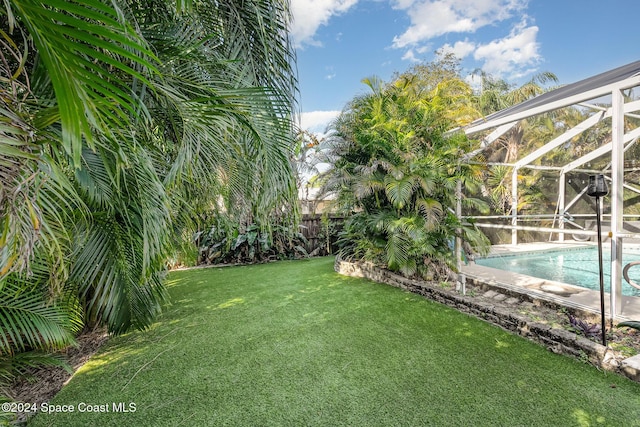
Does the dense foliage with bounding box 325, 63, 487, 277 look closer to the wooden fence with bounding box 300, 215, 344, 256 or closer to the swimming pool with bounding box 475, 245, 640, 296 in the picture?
the swimming pool with bounding box 475, 245, 640, 296

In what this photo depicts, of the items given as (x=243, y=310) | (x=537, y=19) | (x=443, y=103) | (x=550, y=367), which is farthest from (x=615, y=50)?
(x=243, y=310)

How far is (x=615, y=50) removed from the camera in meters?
9.10

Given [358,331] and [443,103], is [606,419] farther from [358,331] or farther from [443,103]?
[443,103]

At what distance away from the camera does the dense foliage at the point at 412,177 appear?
175 inches

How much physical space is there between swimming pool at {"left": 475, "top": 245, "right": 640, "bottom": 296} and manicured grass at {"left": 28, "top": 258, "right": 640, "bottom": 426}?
2866 millimetres

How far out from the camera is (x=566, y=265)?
6305 mm

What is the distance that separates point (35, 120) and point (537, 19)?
40.4ft

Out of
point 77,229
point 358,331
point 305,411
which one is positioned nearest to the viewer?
point 305,411

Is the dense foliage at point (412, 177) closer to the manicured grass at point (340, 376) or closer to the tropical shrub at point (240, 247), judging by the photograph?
the manicured grass at point (340, 376)

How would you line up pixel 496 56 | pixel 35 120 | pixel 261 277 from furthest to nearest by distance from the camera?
pixel 496 56, pixel 261 277, pixel 35 120

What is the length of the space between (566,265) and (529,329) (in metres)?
4.66

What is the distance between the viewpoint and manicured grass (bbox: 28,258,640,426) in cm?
197

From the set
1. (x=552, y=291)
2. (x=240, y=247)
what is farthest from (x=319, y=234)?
(x=552, y=291)

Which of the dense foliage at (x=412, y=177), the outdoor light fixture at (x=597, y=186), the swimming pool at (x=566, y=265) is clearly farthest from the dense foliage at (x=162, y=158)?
the swimming pool at (x=566, y=265)
